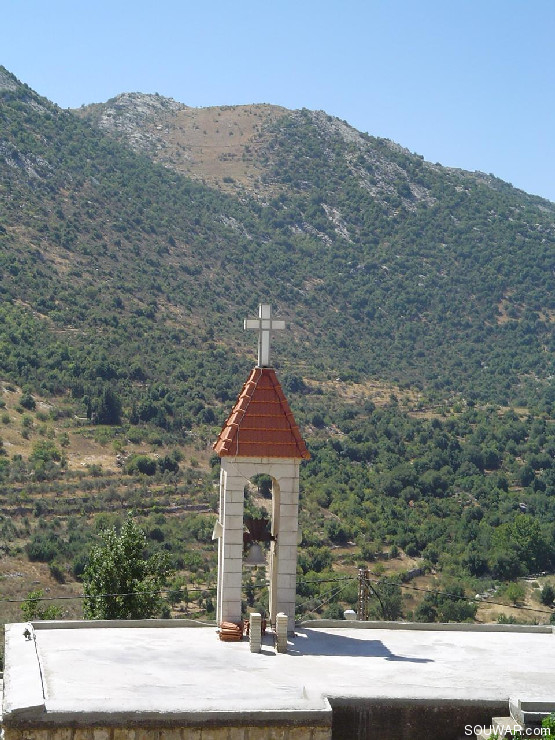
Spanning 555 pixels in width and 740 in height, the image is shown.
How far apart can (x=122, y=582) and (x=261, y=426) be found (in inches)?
361

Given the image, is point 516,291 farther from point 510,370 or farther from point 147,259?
point 147,259

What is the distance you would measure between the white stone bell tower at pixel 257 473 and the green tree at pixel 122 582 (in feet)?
21.8

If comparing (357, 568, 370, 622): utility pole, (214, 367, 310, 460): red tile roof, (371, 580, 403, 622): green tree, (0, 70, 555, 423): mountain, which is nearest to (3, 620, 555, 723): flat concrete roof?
(214, 367, 310, 460): red tile roof

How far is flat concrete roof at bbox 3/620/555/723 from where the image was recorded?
36.9 feet

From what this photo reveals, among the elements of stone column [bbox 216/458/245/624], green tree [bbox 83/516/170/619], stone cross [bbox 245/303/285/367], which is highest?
stone cross [bbox 245/303/285/367]

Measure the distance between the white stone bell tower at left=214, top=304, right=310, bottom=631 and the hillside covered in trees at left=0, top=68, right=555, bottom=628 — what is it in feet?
73.4

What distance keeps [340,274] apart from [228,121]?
1533 inches

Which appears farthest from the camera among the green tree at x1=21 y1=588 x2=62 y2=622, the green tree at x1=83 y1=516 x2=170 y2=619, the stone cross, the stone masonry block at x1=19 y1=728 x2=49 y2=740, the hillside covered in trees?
the hillside covered in trees

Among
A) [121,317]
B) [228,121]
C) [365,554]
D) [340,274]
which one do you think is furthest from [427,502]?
[228,121]

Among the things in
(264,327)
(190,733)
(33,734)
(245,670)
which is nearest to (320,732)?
(190,733)

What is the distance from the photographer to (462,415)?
76.2 metres

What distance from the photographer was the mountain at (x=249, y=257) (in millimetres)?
71812

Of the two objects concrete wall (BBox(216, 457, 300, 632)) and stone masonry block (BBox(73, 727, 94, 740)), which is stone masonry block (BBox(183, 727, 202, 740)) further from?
concrete wall (BBox(216, 457, 300, 632))

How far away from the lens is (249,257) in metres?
98.8
